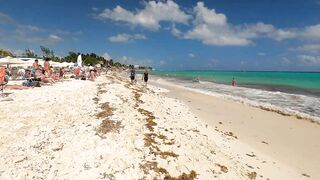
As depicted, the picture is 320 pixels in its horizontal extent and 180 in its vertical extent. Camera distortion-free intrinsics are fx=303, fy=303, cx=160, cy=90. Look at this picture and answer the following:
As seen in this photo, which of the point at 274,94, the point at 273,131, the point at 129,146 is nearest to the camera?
the point at 129,146

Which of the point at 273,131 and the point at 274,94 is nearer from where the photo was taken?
the point at 273,131

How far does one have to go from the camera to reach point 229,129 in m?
13.3

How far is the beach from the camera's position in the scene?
6.90 meters

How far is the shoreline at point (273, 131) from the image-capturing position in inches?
392

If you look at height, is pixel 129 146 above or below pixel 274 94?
above

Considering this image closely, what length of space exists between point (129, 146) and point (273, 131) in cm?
798

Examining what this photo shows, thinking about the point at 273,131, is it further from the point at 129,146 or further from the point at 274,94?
the point at 274,94

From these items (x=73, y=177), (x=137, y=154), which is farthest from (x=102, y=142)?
(x=73, y=177)

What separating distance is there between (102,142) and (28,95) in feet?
26.1

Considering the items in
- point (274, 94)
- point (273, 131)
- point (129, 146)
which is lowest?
point (274, 94)

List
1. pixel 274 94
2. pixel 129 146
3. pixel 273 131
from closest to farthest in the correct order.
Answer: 1. pixel 129 146
2. pixel 273 131
3. pixel 274 94

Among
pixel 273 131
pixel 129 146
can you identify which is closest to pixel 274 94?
pixel 273 131

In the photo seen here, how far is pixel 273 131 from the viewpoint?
44.2ft

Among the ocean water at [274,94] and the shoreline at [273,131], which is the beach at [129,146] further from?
the ocean water at [274,94]
